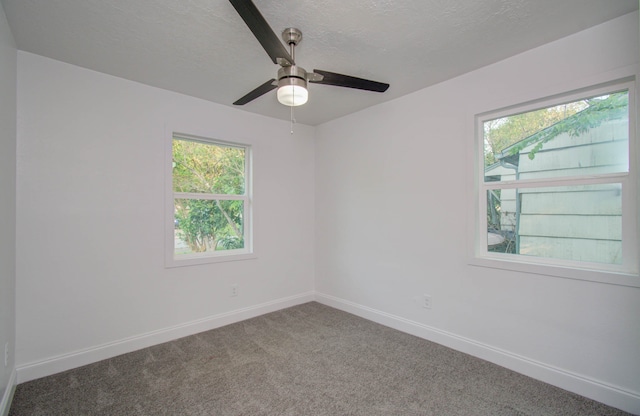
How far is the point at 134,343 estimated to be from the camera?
107 inches

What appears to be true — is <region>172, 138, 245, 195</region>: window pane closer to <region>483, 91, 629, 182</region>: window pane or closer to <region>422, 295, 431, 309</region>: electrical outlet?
<region>422, 295, 431, 309</region>: electrical outlet

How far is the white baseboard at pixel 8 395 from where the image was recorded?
5.94 ft

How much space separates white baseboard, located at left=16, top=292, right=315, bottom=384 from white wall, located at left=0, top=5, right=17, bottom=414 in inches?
7.5

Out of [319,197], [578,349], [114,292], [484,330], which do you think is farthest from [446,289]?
[114,292]

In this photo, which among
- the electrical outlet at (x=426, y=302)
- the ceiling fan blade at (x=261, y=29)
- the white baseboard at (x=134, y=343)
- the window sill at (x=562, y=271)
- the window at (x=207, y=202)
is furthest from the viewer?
the window at (x=207, y=202)

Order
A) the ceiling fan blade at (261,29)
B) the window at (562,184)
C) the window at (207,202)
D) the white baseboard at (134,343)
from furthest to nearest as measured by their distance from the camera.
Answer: the window at (207,202) < the white baseboard at (134,343) < the window at (562,184) < the ceiling fan blade at (261,29)

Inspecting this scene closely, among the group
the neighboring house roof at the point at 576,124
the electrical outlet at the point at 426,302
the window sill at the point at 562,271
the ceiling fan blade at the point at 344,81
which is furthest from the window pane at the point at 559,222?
the ceiling fan blade at the point at 344,81

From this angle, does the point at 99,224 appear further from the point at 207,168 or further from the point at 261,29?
the point at 261,29

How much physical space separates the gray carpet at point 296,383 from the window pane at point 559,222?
3.25 ft

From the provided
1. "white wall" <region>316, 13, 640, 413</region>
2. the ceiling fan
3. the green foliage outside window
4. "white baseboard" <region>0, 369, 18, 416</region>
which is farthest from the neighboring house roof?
"white baseboard" <region>0, 369, 18, 416</region>

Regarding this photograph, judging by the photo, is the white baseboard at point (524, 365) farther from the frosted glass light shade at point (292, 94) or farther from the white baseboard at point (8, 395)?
the white baseboard at point (8, 395)

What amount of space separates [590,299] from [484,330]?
2.61 ft

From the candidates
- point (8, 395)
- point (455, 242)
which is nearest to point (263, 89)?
point (455, 242)

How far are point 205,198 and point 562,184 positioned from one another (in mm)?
3291
